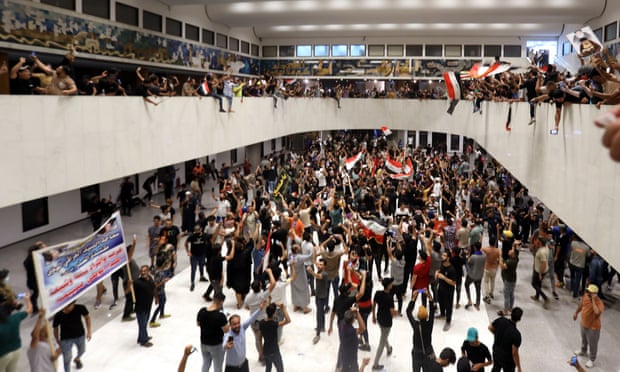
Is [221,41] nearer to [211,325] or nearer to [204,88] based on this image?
[204,88]

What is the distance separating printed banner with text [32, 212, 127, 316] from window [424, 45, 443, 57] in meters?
35.1

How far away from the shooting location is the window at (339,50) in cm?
3938

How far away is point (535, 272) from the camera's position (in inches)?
417

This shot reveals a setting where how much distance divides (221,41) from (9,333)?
27.4 m

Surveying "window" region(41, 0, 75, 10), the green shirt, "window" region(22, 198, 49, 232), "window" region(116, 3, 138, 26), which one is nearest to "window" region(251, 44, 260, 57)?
"window" region(116, 3, 138, 26)

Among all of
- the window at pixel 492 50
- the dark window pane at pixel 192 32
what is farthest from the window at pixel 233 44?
the window at pixel 492 50

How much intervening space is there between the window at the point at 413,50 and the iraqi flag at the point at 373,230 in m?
30.6

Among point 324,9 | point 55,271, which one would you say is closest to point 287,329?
point 55,271

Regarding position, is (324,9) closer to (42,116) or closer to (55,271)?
(42,116)

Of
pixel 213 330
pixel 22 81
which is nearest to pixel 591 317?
pixel 213 330

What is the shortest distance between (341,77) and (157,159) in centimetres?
2727

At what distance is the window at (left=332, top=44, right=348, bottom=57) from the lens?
39.4 meters

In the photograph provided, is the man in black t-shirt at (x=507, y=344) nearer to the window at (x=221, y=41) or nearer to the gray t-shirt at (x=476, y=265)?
the gray t-shirt at (x=476, y=265)

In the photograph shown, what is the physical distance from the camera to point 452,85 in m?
22.7
